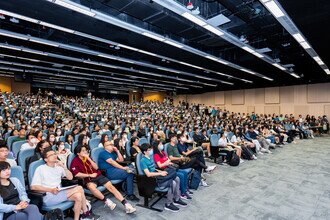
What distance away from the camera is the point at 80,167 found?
3.42 m

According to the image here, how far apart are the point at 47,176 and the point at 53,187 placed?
17 cm

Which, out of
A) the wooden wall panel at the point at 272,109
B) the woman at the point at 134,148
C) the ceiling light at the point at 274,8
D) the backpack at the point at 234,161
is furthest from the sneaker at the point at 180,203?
the wooden wall panel at the point at 272,109

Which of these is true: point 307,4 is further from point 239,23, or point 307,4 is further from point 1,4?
point 1,4

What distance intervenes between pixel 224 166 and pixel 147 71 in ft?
33.1

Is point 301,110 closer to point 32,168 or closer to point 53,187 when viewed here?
point 53,187

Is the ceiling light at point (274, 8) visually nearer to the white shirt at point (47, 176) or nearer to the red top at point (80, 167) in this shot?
the red top at point (80, 167)

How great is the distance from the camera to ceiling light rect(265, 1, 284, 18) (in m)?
4.79

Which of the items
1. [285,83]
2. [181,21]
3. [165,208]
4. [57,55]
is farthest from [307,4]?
[285,83]

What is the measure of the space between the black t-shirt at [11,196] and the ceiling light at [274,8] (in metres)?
5.56

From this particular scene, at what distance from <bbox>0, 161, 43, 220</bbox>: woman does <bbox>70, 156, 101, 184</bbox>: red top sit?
0.86 metres

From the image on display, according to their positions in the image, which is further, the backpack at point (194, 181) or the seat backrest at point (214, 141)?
the seat backrest at point (214, 141)

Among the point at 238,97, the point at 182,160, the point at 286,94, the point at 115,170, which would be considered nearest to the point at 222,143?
the point at 182,160

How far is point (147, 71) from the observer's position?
15.0 metres

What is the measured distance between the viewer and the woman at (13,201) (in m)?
2.29
